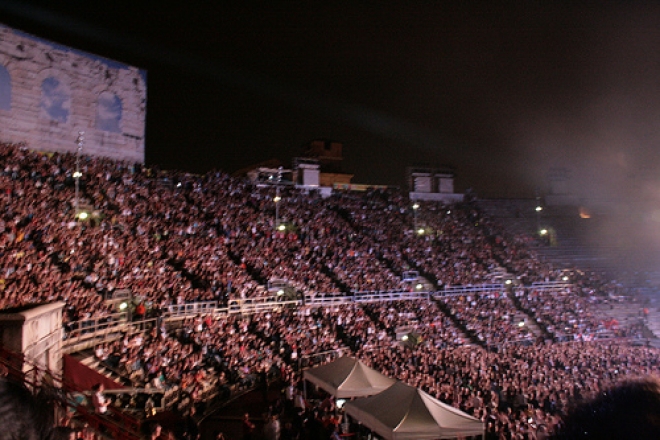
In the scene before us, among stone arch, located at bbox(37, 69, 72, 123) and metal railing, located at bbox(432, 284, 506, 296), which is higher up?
stone arch, located at bbox(37, 69, 72, 123)

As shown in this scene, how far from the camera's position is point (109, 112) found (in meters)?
29.8

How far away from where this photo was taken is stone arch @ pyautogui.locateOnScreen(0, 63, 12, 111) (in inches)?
981

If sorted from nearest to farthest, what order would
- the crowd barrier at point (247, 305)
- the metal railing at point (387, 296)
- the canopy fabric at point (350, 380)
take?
the canopy fabric at point (350, 380) → the crowd barrier at point (247, 305) → the metal railing at point (387, 296)

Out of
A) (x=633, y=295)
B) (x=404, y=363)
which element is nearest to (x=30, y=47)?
(x=404, y=363)

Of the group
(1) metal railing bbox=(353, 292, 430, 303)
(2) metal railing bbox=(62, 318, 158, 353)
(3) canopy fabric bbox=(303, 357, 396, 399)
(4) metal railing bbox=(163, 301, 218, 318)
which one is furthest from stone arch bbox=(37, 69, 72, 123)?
(3) canopy fabric bbox=(303, 357, 396, 399)

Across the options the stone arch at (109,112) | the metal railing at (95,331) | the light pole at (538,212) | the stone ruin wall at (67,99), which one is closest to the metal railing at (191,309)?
the metal railing at (95,331)

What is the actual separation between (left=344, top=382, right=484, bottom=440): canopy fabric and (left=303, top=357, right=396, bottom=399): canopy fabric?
1623mm

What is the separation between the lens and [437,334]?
2502 cm

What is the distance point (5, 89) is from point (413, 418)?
2556cm

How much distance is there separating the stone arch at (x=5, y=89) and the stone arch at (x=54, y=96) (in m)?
1.51

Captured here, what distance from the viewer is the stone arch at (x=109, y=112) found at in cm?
2925

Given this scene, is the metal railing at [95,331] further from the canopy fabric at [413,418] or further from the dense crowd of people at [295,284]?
the canopy fabric at [413,418]

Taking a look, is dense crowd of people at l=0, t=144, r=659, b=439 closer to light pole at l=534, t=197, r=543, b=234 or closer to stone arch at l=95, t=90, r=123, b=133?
stone arch at l=95, t=90, r=123, b=133

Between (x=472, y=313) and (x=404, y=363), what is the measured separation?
36.1 ft
